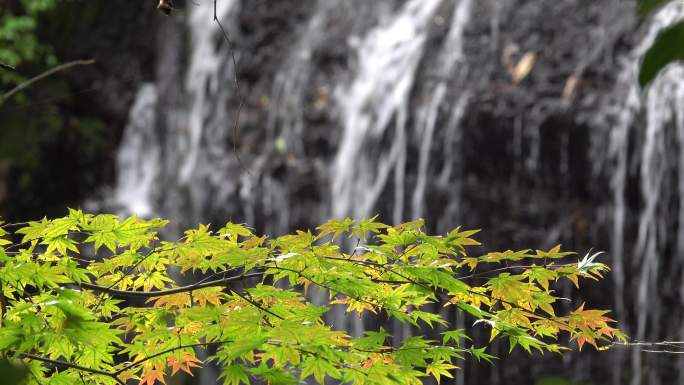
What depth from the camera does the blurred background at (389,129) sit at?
Answer: 8.04 m

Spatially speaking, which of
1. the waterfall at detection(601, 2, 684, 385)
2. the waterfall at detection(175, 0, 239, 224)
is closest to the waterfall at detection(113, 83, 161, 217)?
the waterfall at detection(175, 0, 239, 224)

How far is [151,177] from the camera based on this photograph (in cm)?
1075

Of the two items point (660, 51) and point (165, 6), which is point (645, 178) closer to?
point (165, 6)

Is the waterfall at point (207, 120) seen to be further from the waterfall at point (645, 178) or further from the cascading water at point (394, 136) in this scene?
the waterfall at point (645, 178)

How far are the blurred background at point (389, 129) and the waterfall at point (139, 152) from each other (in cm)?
3

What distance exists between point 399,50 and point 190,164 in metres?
3.20

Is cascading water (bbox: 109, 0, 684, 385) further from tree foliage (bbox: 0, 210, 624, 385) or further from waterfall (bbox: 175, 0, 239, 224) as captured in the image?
tree foliage (bbox: 0, 210, 624, 385)

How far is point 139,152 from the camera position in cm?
1086

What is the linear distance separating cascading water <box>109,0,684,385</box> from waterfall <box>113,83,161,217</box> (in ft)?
0.06

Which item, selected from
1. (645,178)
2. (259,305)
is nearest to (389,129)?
(645,178)

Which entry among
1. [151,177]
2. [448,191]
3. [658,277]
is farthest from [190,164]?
[658,277]

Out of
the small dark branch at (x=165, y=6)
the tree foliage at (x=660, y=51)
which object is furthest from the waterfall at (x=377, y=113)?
the tree foliage at (x=660, y=51)

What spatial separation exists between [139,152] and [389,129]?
3.85 m

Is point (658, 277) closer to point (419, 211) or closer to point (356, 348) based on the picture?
point (419, 211)
